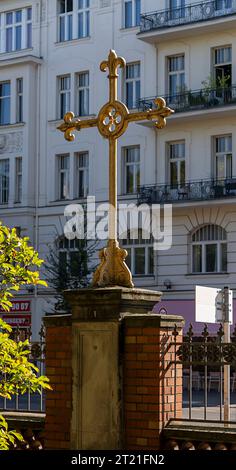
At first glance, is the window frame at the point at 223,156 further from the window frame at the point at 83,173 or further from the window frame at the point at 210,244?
the window frame at the point at 83,173

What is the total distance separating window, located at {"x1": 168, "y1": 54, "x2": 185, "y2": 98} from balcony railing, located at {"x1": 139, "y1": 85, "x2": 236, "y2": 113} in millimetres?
445

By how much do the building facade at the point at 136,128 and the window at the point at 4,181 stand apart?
2.1 inches

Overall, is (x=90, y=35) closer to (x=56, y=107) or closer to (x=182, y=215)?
(x=56, y=107)

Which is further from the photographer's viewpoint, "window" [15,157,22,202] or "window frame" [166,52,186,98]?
"window" [15,157,22,202]

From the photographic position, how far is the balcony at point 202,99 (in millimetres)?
30906

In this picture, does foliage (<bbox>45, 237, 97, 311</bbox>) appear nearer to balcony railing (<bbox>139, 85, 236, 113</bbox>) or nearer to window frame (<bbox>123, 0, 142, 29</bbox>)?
balcony railing (<bbox>139, 85, 236, 113</bbox>)

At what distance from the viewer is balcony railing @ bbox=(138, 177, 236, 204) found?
31.1 meters

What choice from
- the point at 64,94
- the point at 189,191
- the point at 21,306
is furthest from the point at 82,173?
the point at 21,306

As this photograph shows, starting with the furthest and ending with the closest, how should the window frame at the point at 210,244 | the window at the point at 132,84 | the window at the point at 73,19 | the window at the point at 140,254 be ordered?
the window at the point at 73,19
the window at the point at 132,84
the window at the point at 140,254
the window frame at the point at 210,244

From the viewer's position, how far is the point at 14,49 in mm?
37438

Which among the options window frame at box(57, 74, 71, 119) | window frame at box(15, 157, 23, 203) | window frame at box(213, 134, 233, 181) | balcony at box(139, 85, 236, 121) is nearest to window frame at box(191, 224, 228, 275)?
window frame at box(213, 134, 233, 181)

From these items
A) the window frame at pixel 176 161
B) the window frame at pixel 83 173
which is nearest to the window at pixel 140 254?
the window frame at pixel 176 161

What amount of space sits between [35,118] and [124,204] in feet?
18.7

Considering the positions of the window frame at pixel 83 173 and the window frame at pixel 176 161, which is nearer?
the window frame at pixel 176 161
